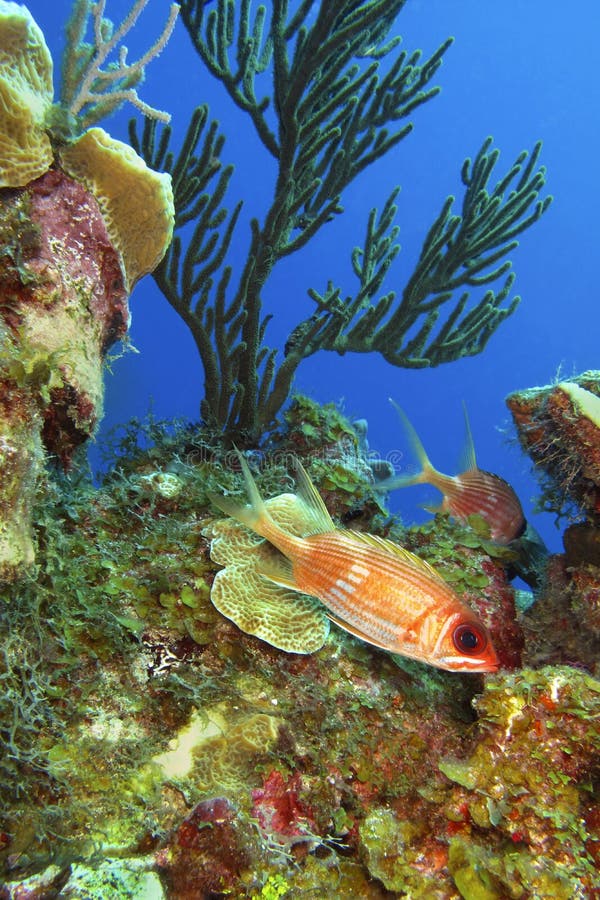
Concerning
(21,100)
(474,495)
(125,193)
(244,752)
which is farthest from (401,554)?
(21,100)

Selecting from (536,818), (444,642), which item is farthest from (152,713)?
(536,818)

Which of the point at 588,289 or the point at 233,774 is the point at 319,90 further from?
the point at 588,289

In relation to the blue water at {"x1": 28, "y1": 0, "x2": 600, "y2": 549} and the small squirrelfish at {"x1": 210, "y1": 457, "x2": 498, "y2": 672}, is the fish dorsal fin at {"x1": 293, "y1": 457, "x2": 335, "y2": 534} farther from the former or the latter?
the blue water at {"x1": 28, "y1": 0, "x2": 600, "y2": 549}

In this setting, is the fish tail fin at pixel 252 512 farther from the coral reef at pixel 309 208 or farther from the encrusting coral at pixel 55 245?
the coral reef at pixel 309 208

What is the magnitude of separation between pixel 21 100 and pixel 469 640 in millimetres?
2810

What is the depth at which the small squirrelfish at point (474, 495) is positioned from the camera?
369 centimetres

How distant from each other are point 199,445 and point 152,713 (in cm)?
257

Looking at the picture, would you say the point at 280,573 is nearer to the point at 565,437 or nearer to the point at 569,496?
the point at 565,437

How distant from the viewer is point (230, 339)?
5227 millimetres

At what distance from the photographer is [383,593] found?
204cm

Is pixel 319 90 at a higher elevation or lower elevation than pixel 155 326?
higher

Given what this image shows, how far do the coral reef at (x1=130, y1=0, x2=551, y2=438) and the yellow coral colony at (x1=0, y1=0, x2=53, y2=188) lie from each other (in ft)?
8.56

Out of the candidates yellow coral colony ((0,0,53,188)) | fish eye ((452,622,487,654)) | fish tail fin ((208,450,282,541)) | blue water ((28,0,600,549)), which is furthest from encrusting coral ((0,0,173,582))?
blue water ((28,0,600,549))

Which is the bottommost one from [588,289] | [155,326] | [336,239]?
[155,326]
